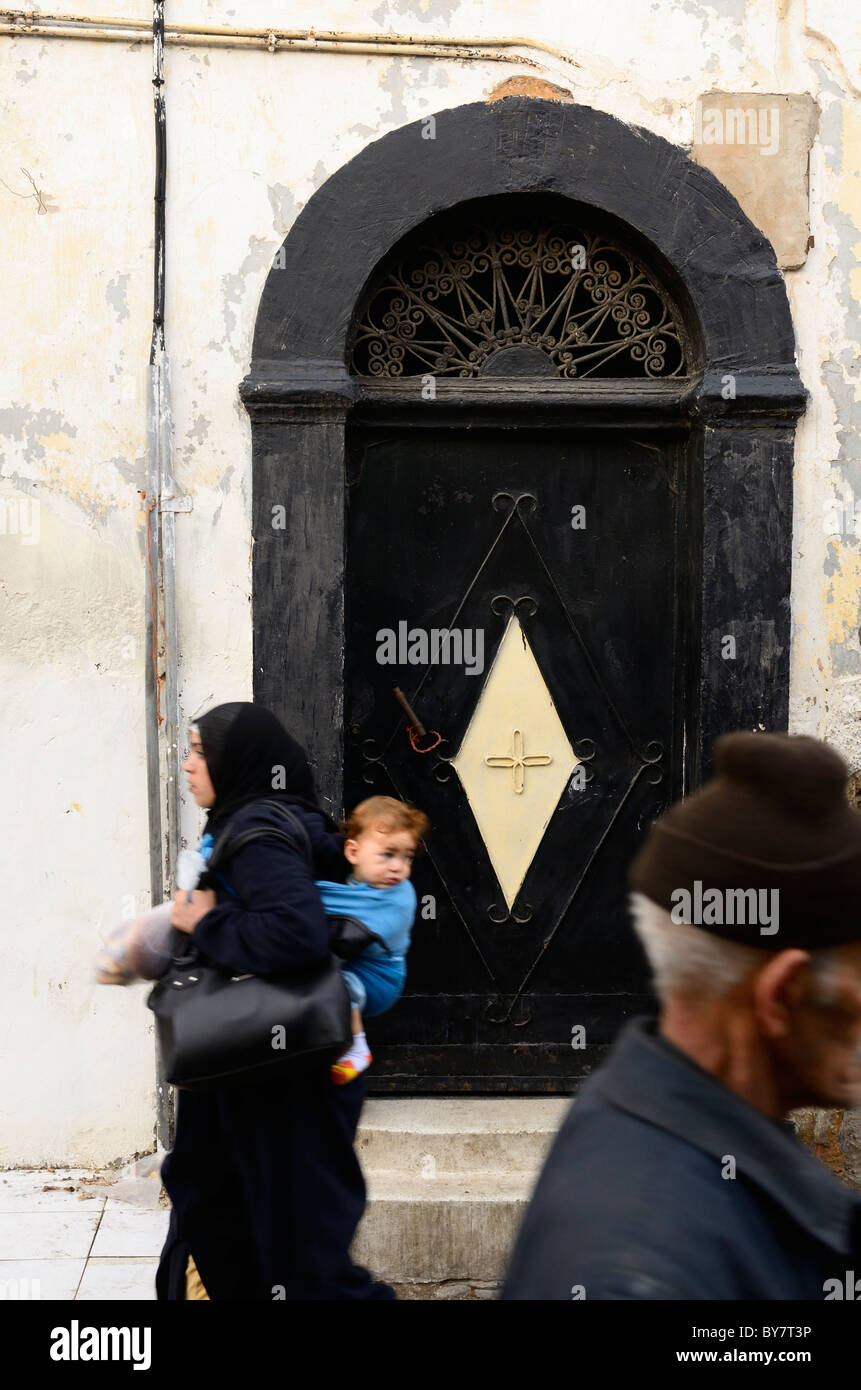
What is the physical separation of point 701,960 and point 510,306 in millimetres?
3564

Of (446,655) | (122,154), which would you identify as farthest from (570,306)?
(122,154)

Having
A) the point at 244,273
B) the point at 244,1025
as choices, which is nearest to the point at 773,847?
the point at 244,1025

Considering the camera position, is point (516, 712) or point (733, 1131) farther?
point (516, 712)

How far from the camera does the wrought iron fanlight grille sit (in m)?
4.46

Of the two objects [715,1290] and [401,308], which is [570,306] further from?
[715,1290]

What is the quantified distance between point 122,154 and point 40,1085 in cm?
308

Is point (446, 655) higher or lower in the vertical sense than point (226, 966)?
higher

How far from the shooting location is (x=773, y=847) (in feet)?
4.29

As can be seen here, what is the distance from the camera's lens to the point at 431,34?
4.27m

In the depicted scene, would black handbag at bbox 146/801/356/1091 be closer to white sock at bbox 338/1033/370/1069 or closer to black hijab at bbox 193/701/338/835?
white sock at bbox 338/1033/370/1069

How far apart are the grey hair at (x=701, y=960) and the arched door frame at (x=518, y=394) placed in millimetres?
2935

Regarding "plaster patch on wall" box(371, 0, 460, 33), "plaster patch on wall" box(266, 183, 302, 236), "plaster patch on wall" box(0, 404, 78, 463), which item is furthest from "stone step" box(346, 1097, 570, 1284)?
"plaster patch on wall" box(371, 0, 460, 33)

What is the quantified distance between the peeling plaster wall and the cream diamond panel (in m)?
0.87

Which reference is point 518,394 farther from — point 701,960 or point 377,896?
point 701,960
